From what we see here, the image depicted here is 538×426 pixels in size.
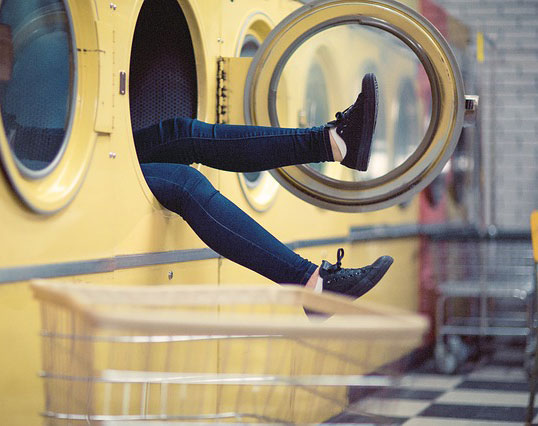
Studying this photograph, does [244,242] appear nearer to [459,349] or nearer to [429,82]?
[429,82]

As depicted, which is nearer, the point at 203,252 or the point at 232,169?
the point at 232,169

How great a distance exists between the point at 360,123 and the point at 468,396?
6.82 feet

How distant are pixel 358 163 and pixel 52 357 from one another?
3.57ft

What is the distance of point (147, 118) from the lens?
2650mm

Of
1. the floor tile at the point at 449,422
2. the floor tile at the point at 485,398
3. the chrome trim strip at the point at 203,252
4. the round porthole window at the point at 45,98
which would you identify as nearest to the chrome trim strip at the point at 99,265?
the chrome trim strip at the point at 203,252

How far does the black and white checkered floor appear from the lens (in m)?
3.37

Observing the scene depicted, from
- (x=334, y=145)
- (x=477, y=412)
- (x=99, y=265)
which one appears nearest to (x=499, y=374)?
(x=477, y=412)

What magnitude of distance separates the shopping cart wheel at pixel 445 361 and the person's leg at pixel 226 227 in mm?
2474

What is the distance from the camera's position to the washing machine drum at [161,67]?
2594 millimetres

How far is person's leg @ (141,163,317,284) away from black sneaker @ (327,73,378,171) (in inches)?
10.1

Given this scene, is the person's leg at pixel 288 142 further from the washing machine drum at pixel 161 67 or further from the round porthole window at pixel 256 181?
the round porthole window at pixel 256 181

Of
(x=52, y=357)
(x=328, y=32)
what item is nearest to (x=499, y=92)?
(x=328, y=32)

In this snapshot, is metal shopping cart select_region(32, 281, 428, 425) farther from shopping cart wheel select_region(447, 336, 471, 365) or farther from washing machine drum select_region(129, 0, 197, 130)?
shopping cart wheel select_region(447, 336, 471, 365)

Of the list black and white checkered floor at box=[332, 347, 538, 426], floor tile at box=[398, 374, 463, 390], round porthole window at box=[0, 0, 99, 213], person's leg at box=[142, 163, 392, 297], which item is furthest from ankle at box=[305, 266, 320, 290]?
floor tile at box=[398, 374, 463, 390]
